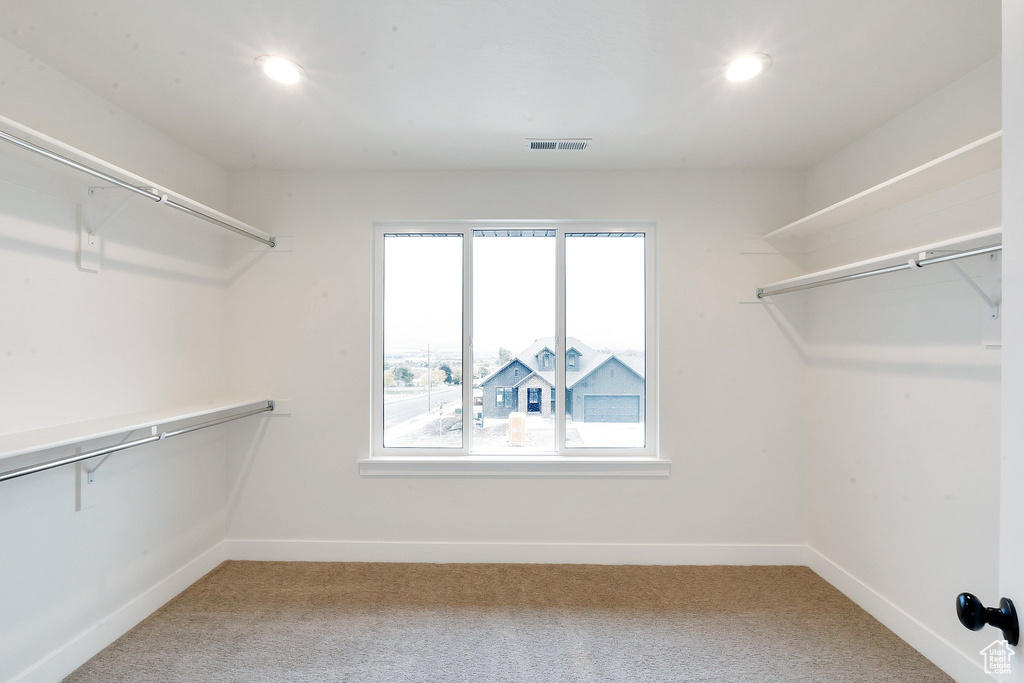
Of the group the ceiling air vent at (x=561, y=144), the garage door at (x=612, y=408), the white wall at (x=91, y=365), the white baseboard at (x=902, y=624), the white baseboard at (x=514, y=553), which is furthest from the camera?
the garage door at (x=612, y=408)

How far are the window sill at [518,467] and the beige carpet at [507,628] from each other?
0.55 meters

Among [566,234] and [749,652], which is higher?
[566,234]

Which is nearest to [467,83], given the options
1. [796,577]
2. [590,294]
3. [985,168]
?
[590,294]

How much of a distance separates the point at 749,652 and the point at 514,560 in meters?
1.32

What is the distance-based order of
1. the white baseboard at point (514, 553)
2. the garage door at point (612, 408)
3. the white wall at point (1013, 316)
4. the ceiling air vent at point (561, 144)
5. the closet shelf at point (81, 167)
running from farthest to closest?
the garage door at point (612, 408)
the white baseboard at point (514, 553)
the ceiling air vent at point (561, 144)
the closet shelf at point (81, 167)
the white wall at point (1013, 316)

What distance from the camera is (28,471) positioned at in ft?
4.95

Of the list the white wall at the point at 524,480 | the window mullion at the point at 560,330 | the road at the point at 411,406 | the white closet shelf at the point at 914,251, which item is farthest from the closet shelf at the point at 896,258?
the road at the point at 411,406

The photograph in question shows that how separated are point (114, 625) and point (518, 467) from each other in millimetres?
2070

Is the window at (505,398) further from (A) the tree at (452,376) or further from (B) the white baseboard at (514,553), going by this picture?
(B) the white baseboard at (514,553)

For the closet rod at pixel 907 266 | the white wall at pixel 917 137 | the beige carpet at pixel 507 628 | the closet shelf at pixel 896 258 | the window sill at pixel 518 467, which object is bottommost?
the beige carpet at pixel 507 628

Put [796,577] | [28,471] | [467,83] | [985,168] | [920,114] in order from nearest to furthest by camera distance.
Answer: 1. [28,471]
2. [985,168]
3. [467,83]
4. [920,114]
5. [796,577]

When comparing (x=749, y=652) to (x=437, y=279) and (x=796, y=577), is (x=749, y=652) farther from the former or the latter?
(x=437, y=279)

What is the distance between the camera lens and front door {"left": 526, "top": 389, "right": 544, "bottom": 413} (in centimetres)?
308

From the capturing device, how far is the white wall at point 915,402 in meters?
1.84
